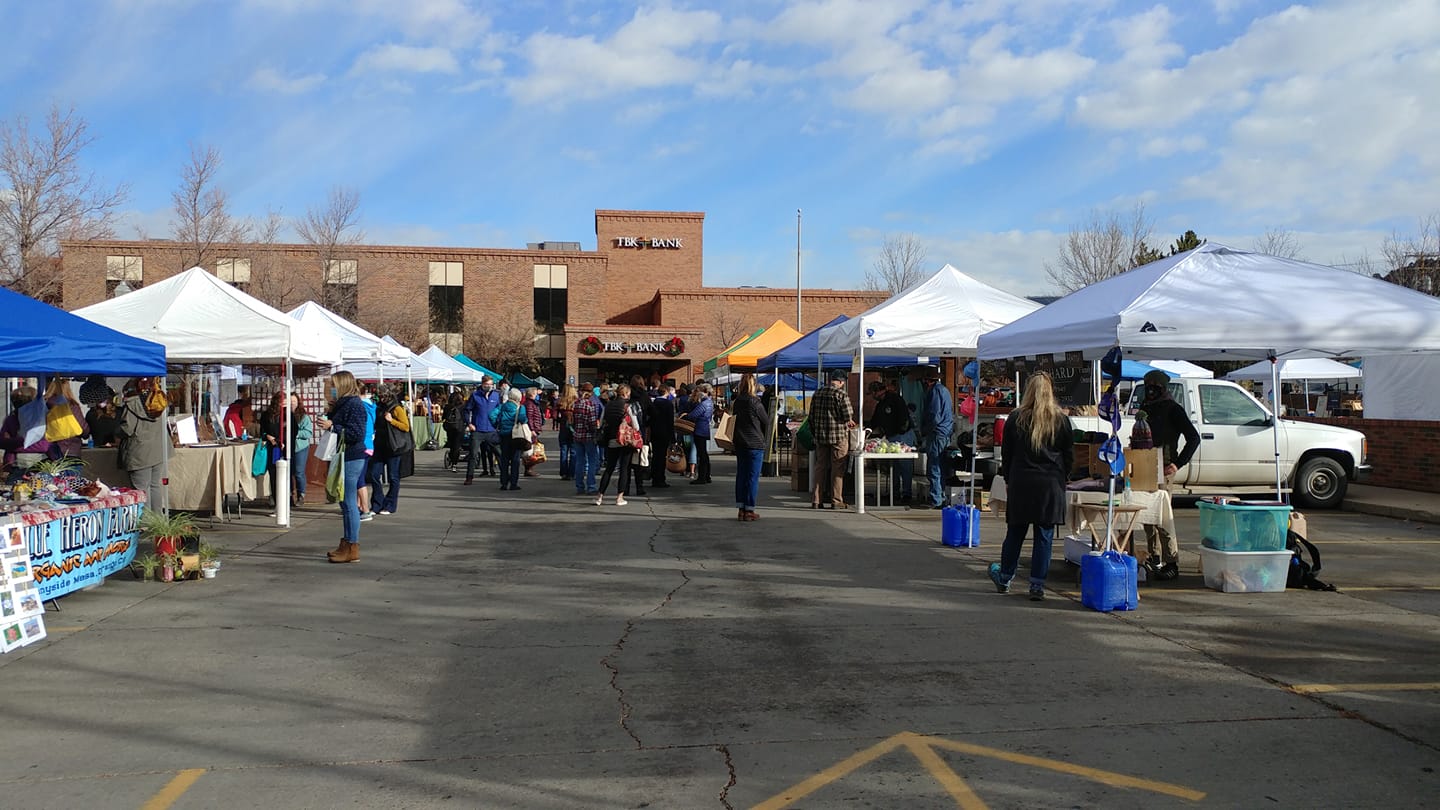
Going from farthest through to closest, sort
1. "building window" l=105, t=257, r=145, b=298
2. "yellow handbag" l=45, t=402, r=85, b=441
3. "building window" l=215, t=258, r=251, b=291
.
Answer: "building window" l=105, t=257, r=145, b=298, "building window" l=215, t=258, r=251, b=291, "yellow handbag" l=45, t=402, r=85, b=441

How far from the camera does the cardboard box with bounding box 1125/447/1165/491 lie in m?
8.99

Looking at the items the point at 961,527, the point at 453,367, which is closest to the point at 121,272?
the point at 453,367

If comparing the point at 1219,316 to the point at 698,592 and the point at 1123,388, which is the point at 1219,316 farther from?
the point at 1123,388

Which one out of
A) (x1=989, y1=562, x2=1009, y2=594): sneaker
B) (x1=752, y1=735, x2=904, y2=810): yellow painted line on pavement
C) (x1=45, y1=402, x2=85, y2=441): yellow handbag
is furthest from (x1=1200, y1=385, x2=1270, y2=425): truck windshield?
(x1=45, y1=402, x2=85, y2=441): yellow handbag

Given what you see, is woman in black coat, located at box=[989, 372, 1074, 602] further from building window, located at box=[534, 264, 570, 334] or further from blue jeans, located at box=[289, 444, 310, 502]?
building window, located at box=[534, 264, 570, 334]

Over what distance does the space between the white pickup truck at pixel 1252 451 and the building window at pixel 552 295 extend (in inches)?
1755

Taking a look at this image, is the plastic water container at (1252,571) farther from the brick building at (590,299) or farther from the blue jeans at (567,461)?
the brick building at (590,299)

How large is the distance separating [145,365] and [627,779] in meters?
7.84

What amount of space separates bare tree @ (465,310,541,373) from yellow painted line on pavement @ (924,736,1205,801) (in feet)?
168

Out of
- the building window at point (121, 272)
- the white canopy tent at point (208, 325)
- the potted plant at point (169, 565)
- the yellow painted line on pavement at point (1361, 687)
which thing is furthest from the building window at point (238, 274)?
the yellow painted line on pavement at point (1361, 687)

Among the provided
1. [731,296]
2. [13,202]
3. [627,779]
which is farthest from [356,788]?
[731,296]

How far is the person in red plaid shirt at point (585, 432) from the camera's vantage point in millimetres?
16531

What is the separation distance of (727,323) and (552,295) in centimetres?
970

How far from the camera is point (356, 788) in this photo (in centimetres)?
454
